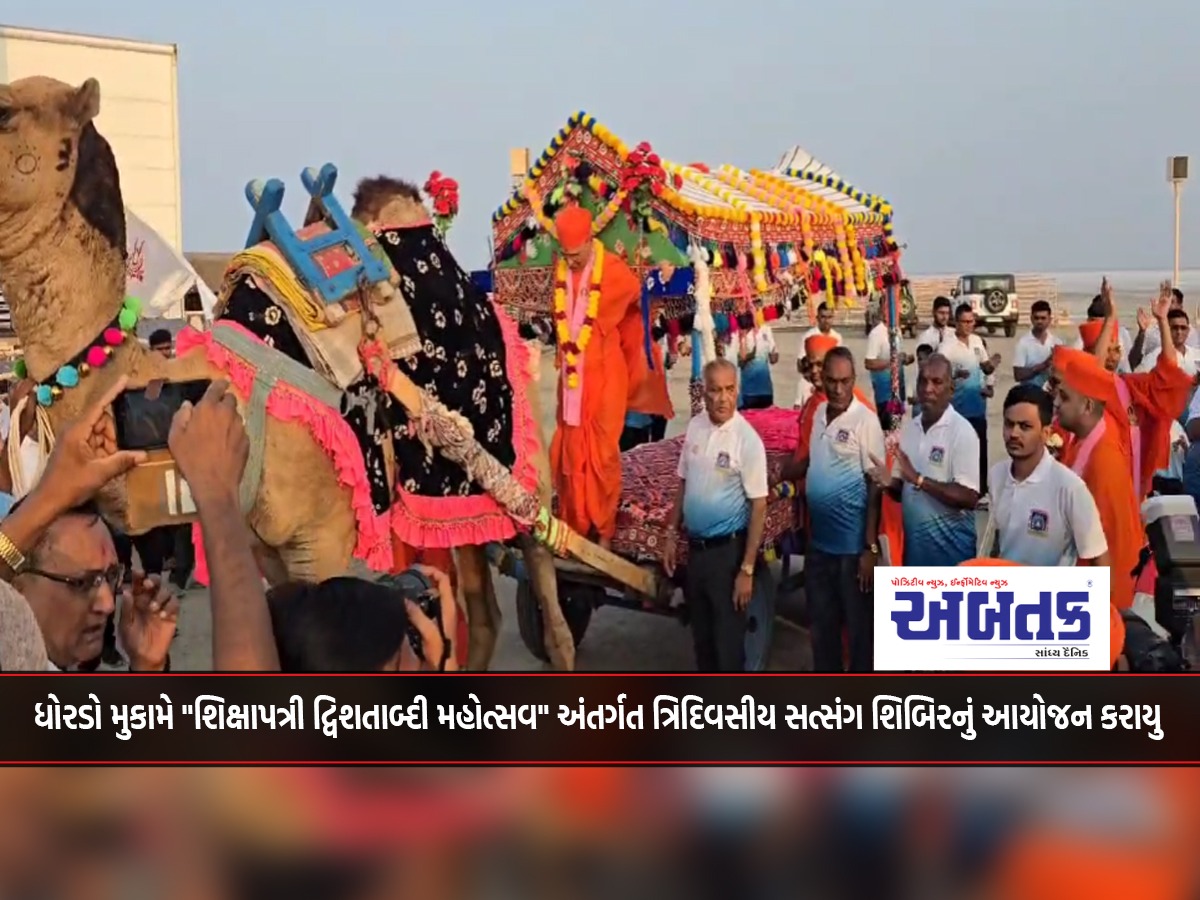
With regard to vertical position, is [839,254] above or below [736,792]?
above

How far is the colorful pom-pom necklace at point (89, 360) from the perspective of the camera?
338cm

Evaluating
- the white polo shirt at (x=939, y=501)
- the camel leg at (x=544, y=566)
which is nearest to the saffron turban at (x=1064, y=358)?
the white polo shirt at (x=939, y=501)

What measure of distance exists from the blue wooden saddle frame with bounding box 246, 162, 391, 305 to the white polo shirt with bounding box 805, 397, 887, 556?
5.32 ft

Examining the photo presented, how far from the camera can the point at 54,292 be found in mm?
3342

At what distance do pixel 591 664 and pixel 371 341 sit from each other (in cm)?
190

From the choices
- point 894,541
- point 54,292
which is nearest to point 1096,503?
point 894,541

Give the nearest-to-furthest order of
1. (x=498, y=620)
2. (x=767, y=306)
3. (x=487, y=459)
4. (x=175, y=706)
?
(x=175, y=706) < (x=487, y=459) < (x=498, y=620) < (x=767, y=306)

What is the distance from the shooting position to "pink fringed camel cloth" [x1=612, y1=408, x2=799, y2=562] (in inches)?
182

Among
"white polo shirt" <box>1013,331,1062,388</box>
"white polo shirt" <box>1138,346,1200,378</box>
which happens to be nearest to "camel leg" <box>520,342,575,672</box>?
"white polo shirt" <box>1138,346,1200,378</box>

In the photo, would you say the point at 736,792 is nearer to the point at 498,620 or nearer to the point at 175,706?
the point at 175,706

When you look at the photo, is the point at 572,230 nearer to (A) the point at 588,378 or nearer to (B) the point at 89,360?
(A) the point at 588,378

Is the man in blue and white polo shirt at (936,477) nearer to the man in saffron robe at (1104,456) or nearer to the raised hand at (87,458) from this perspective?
the man in saffron robe at (1104,456)
